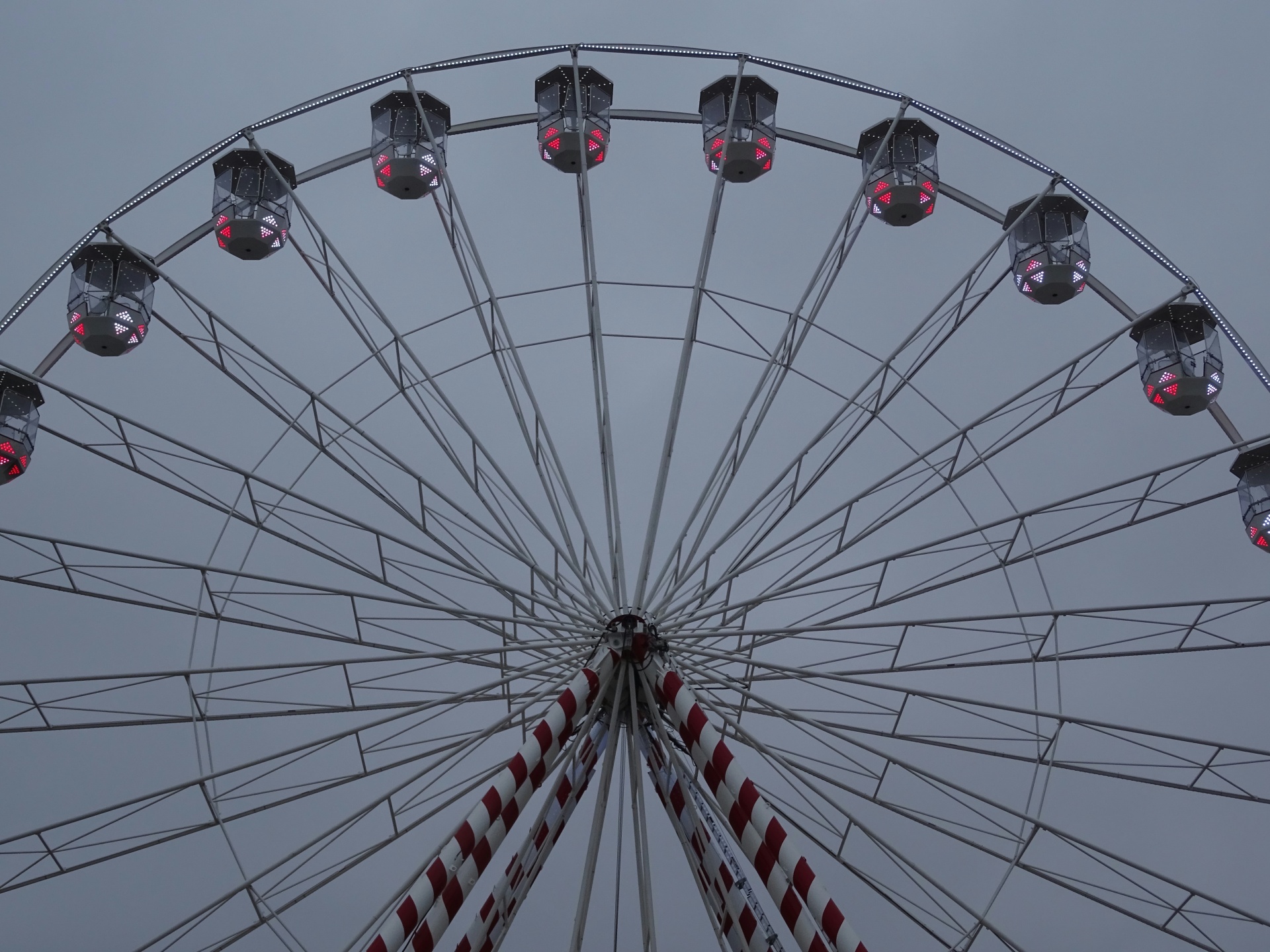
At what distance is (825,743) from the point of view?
610 inches

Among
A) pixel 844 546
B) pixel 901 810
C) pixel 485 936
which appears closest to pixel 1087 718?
pixel 901 810

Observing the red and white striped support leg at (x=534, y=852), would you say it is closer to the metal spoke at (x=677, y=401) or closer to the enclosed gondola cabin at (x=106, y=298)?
the metal spoke at (x=677, y=401)

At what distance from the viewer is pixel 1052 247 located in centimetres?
1812

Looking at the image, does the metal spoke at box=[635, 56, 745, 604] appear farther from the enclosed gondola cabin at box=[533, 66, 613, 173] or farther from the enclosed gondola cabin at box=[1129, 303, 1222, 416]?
the enclosed gondola cabin at box=[1129, 303, 1222, 416]

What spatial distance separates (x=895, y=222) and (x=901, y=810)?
27.3ft

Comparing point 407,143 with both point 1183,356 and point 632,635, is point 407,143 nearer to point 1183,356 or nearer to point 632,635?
point 632,635

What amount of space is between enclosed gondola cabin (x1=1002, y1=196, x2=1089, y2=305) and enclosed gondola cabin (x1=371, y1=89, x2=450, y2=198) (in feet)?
27.0

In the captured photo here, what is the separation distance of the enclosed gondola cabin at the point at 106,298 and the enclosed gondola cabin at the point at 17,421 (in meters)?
1.01

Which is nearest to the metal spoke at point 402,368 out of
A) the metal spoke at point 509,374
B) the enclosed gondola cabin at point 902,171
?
the metal spoke at point 509,374

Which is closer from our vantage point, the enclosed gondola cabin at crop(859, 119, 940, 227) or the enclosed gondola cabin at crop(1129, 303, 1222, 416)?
the enclosed gondola cabin at crop(1129, 303, 1222, 416)

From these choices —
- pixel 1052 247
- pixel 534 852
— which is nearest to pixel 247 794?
pixel 534 852

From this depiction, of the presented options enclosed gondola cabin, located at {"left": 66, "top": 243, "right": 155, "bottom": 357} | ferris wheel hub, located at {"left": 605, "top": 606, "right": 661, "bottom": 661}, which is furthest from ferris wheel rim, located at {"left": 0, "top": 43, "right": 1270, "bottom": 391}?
ferris wheel hub, located at {"left": 605, "top": 606, "right": 661, "bottom": 661}

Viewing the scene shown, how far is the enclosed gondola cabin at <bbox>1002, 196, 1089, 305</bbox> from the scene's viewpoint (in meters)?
18.1

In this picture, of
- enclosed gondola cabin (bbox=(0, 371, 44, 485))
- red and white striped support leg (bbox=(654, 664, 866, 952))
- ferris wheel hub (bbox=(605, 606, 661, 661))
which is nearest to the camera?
red and white striped support leg (bbox=(654, 664, 866, 952))
